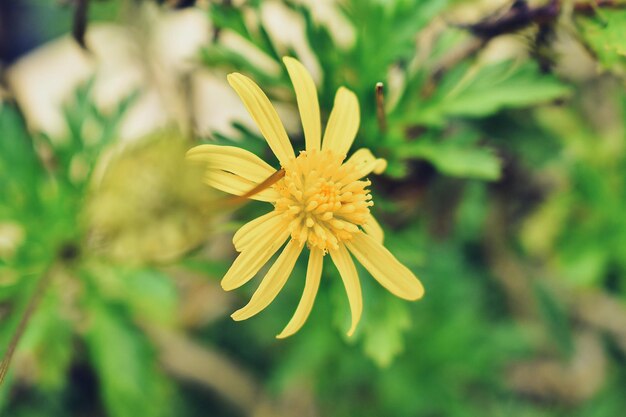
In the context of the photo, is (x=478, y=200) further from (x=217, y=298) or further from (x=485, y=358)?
(x=217, y=298)

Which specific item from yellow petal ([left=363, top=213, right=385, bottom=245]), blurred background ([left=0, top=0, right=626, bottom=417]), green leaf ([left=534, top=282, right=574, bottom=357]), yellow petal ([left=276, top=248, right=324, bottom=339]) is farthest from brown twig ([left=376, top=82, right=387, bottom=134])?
green leaf ([left=534, top=282, right=574, bottom=357])

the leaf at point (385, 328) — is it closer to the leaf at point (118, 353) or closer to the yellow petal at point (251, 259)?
the yellow petal at point (251, 259)

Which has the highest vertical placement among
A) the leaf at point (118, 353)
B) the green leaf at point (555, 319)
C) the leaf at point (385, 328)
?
the leaf at point (385, 328)

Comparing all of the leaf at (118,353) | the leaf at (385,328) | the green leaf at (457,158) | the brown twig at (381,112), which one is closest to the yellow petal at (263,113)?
the brown twig at (381,112)

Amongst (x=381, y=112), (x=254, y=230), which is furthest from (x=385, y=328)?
(x=254, y=230)

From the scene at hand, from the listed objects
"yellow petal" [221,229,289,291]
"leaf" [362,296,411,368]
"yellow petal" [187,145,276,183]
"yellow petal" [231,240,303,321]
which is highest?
"yellow petal" [187,145,276,183]

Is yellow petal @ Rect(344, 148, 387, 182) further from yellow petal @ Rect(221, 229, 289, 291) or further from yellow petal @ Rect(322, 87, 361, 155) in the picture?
yellow petal @ Rect(221, 229, 289, 291)

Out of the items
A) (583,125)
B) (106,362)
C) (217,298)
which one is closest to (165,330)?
(217,298)
